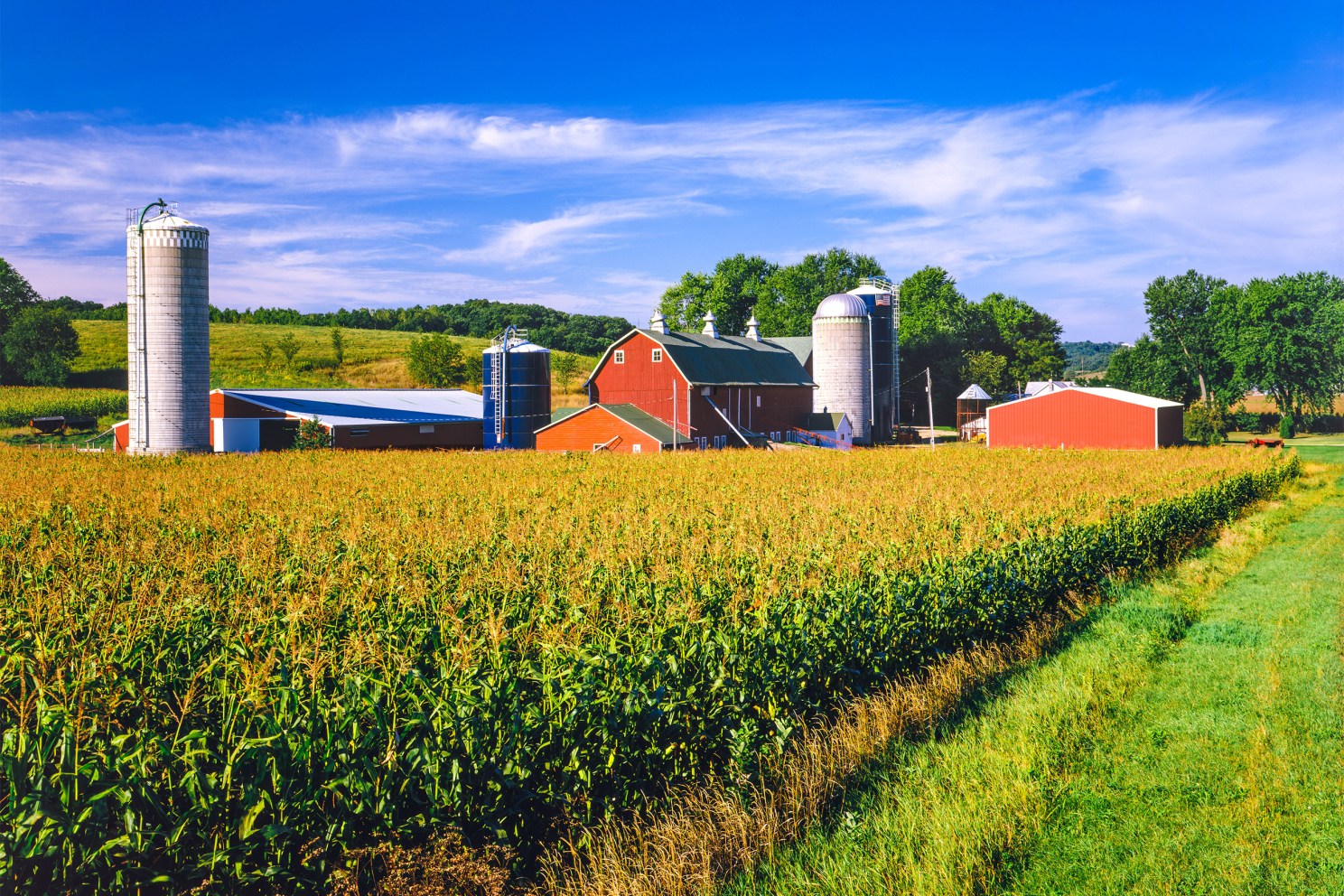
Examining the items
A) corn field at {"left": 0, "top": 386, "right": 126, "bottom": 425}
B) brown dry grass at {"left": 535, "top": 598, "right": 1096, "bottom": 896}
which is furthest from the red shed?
corn field at {"left": 0, "top": 386, "right": 126, "bottom": 425}

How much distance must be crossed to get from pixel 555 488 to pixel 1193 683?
42.7ft

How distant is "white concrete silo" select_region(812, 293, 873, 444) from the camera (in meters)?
57.8

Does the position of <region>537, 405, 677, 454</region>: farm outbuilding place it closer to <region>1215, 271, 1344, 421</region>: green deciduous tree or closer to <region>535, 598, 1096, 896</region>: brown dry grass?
<region>535, 598, 1096, 896</region>: brown dry grass

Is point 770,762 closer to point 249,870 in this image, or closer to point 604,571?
point 604,571

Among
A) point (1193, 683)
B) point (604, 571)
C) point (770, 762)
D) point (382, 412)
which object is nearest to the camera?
point (770, 762)

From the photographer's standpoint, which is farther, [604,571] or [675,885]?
[604,571]

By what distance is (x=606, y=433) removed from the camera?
41.1 m

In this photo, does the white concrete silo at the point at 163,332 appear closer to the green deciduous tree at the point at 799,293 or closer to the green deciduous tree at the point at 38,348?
the green deciduous tree at the point at 38,348

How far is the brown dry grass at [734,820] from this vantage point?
514 cm

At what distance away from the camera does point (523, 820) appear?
17.0 ft

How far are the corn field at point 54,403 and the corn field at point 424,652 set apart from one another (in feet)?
163

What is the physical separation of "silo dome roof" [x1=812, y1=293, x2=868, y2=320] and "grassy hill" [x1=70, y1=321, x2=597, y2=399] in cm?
4108

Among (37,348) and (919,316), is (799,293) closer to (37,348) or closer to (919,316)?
(919,316)

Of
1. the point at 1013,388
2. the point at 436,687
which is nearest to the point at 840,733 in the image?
the point at 436,687
